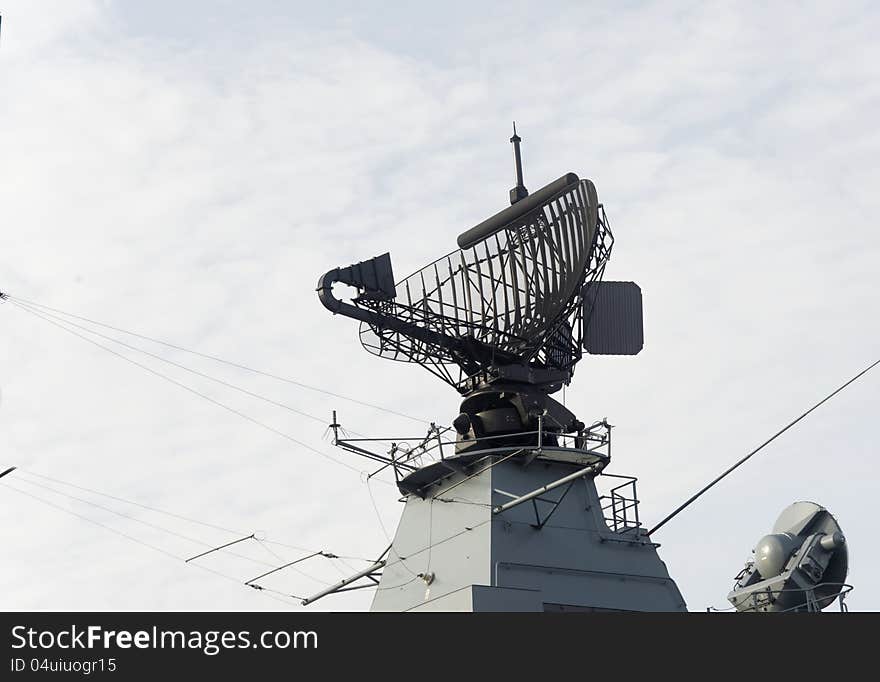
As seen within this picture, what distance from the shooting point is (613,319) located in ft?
102

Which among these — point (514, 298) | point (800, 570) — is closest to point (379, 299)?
point (514, 298)

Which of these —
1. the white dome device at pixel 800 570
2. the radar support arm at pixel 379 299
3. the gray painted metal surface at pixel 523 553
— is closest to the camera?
the gray painted metal surface at pixel 523 553

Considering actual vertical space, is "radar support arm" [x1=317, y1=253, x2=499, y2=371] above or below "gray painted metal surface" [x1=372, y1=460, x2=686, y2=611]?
above

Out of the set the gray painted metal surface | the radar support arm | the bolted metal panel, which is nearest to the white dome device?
the gray painted metal surface

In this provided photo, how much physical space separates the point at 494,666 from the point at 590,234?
1205cm

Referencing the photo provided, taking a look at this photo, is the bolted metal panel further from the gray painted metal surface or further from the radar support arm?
the gray painted metal surface

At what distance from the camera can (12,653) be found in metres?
18.1

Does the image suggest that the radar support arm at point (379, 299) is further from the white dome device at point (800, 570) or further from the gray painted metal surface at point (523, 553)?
the white dome device at point (800, 570)

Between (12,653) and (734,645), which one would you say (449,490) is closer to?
(734,645)

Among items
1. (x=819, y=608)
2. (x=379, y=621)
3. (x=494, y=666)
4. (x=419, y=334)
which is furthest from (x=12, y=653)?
(x=819, y=608)

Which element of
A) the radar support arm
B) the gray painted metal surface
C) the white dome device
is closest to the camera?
the gray painted metal surface

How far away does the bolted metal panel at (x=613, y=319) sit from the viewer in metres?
30.7

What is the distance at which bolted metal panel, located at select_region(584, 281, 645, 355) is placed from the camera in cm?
3066

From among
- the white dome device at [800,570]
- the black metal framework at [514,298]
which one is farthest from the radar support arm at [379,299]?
the white dome device at [800,570]
